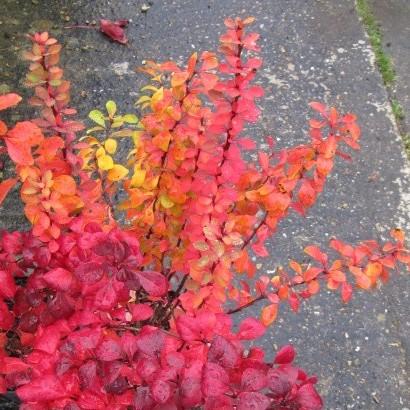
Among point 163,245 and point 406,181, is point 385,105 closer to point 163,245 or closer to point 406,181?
point 406,181

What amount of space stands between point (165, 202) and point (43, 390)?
0.49 metres

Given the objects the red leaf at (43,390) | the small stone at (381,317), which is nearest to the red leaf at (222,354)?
the red leaf at (43,390)

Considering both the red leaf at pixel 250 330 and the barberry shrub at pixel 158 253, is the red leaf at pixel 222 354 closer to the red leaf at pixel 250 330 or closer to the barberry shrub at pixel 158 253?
the barberry shrub at pixel 158 253

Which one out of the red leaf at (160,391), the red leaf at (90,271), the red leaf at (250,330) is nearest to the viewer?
the red leaf at (160,391)

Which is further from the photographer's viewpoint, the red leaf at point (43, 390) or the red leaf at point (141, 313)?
the red leaf at point (141, 313)

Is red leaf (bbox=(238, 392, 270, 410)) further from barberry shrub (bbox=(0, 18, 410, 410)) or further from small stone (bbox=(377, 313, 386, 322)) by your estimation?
small stone (bbox=(377, 313, 386, 322))

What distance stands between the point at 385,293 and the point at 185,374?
4.14ft

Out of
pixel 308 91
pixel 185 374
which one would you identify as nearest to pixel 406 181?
pixel 308 91

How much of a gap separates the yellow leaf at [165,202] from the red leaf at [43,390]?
0.45 meters

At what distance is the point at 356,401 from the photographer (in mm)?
1807

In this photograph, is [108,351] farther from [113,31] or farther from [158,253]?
[113,31]

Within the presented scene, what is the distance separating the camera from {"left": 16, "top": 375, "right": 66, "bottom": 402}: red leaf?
940mm

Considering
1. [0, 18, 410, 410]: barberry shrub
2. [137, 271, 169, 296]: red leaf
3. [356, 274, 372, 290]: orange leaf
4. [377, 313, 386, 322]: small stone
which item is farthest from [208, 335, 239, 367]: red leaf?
[377, 313, 386, 322]: small stone

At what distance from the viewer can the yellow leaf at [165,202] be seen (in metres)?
1.30
